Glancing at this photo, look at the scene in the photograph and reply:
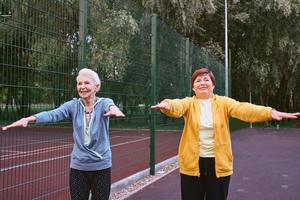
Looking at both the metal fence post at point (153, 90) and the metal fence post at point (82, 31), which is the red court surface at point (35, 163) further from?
the metal fence post at point (153, 90)

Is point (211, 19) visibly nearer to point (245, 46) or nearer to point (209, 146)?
point (245, 46)

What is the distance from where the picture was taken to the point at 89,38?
728cm

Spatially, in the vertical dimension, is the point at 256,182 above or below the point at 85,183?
below

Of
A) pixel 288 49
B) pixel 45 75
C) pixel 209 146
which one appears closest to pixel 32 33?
pixel 45 75

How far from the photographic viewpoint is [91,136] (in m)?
4.62

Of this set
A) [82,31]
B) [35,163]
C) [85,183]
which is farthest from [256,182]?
[85,183]

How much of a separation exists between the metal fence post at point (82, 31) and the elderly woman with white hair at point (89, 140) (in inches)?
84.9

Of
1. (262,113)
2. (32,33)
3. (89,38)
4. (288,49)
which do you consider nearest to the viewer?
(262,113)

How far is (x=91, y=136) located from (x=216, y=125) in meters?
1.13

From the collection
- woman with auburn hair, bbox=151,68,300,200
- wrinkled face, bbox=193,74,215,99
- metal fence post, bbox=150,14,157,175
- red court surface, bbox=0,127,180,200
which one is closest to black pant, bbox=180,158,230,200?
woman with auburn hair, bbox=151,68,300,200

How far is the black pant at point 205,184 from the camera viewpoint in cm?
481

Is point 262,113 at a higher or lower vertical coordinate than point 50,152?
higher

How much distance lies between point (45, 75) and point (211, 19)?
24881 millimetres

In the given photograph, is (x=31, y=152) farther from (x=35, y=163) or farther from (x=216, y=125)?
(x=216, y=125)
